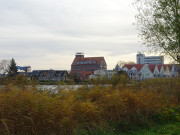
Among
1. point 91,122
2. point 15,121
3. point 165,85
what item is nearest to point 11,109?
point 15,121

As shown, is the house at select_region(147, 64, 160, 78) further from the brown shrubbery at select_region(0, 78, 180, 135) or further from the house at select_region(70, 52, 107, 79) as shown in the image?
the brown shrubbery at select_region(0, 78, 180, 135)

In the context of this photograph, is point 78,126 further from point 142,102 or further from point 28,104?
point 142,102

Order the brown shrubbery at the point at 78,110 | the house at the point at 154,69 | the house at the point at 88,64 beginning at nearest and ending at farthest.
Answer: the brown shrubbery at the point at 78,110 < the house at the point at 154,69 < the house at the point at 88,64

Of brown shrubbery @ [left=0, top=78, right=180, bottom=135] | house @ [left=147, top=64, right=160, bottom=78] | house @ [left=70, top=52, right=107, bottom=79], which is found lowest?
brown shrubbery @ [left=0, top=78, right=180, bottom=135]

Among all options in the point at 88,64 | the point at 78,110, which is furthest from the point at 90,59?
the point at 78,110

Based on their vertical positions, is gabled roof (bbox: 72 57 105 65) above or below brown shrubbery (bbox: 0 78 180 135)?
above

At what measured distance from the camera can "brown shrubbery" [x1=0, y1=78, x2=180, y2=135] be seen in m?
6.08

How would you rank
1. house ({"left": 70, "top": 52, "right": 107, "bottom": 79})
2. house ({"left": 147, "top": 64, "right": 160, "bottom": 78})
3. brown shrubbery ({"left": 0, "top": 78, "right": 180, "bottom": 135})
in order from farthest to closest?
house ({"left": 70, "top": 52, "right": 107, "bottom": 79}), house ({"left": 147, "top": 64, "right": 160, "bottom": 78}), brown shrubbery ({"left": 0, "top": 78, "right": 180, "bottom": 135})

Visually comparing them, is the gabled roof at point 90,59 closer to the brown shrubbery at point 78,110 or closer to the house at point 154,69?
the house at point 154,69

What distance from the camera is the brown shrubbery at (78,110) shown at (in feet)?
20.0

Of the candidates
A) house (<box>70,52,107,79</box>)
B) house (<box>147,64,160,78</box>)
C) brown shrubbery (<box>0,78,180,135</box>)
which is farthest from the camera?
house (<box>70,52,107,79</box>)

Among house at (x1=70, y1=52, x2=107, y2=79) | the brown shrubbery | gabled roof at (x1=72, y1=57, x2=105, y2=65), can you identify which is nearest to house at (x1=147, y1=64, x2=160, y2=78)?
house at (x1=70, y1=52, x2=107, y2=79)

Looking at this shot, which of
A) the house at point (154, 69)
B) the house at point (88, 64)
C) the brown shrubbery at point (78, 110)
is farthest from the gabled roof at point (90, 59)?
the brown shrubbery at point (78, 110)

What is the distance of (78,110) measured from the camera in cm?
738
